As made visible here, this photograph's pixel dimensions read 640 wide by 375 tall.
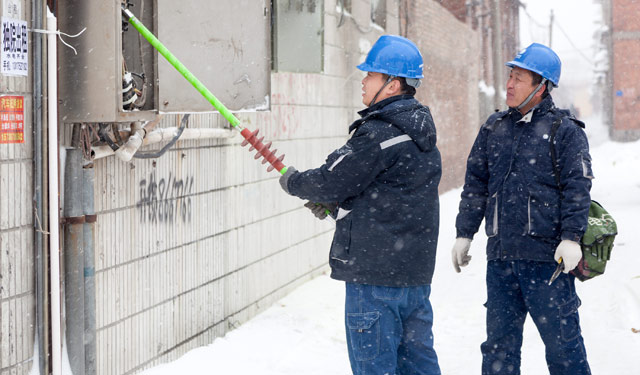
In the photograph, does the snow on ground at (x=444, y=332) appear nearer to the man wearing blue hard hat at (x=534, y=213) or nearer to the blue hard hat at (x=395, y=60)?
the man wearing blue hard hat at (x=534, y=213)

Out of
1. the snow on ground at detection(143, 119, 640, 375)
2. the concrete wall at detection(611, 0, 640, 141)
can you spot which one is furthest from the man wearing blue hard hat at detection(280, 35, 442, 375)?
the concrete wall at detection(611, 0, 640, 141)

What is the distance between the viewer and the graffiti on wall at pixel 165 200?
4.67m

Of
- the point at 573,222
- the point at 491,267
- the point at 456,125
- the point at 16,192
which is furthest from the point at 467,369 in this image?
the point at 456,125

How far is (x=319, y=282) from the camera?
790 cm

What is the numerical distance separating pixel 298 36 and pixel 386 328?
4153 millimetres

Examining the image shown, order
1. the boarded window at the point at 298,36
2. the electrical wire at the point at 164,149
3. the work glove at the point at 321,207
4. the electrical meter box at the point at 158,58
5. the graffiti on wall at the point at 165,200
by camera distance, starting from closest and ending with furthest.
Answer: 1. the electrical meter box at the point at 158,58
2. the work glove at the point at 321,207
3. the electrical wire at the point at 164,149
4. the graffiti on wall at the point at 165,200
5. the boarded window at the point at 298,36

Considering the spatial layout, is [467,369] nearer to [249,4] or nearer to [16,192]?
[249,4]

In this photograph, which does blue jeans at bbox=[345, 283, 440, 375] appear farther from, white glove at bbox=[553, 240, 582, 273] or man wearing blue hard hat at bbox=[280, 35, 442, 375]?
white glove at bbox=[553, 240, 582, 273]

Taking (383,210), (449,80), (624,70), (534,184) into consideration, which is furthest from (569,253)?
(624,70)

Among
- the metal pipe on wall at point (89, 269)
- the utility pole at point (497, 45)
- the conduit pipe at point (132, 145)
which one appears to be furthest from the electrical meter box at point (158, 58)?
the utility pole at point (497, 45)

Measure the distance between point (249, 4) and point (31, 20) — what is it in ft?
5.83

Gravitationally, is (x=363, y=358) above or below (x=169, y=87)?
below

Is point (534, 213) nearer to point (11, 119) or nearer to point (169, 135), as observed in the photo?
point (169, 135)

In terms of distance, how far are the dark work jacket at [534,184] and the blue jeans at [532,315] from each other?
0.09 meters
